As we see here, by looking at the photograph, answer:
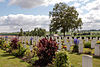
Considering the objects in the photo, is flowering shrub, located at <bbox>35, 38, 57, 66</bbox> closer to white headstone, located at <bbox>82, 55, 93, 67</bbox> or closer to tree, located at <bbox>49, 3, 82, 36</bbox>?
white headstone, located at <bbox>82, 55, 93, 67</bbox>

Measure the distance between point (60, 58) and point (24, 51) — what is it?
5.05 meters

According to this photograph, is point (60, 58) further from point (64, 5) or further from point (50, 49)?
point (64, 5)

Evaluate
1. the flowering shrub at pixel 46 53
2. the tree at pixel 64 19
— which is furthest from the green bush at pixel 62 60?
the tree at pixel 64 19

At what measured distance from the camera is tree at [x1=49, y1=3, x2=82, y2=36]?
95.9ft

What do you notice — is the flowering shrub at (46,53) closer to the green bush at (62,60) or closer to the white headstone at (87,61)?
the green bush at (62,60)

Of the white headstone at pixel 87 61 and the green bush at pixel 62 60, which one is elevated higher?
the white headstone at pixel 87 61

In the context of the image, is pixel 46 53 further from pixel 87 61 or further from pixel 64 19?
pixel 64 19

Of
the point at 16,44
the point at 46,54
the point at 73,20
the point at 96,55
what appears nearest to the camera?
the point at 46,54

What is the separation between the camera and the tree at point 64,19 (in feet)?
95.9

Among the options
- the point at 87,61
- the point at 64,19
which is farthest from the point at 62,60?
the point at 64,19

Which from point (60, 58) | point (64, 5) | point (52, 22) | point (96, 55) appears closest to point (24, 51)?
point (60, 58)

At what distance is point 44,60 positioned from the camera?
666 centimetres

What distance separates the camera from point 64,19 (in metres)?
29.0

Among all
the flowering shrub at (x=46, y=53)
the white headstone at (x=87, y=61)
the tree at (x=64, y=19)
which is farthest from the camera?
the tree at (x=64, y=19)
